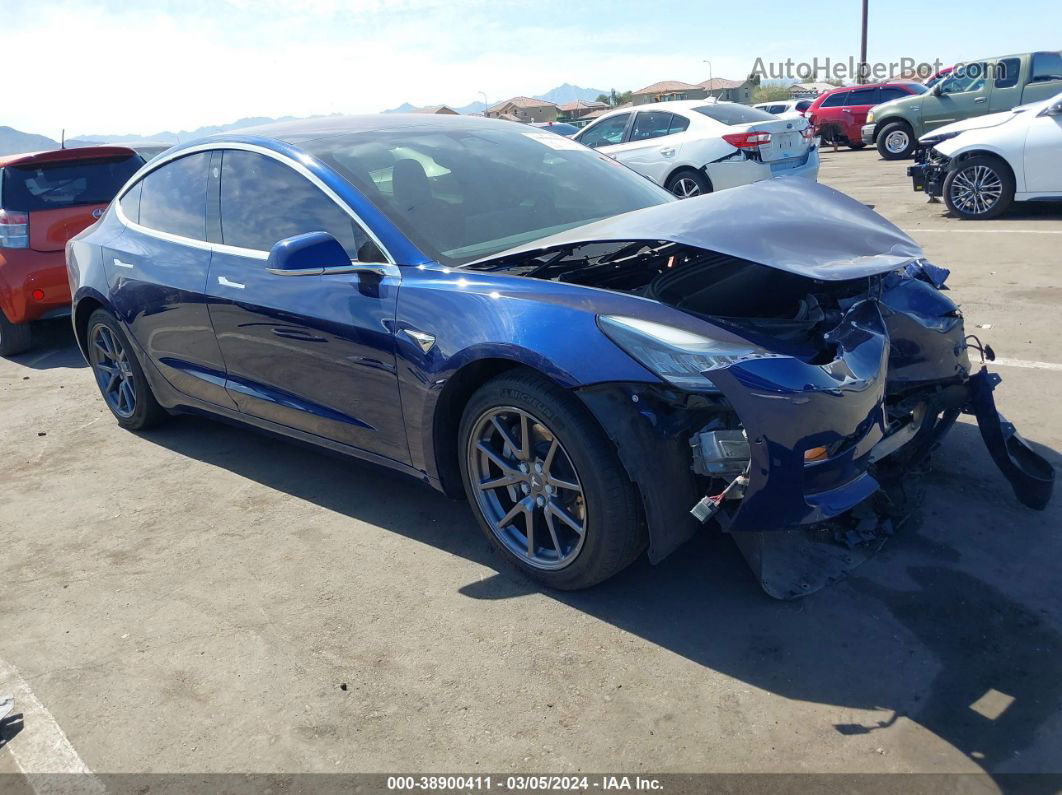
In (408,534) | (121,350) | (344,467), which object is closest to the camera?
(408,534)

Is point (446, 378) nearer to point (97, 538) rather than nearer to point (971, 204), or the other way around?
point (97, 538)

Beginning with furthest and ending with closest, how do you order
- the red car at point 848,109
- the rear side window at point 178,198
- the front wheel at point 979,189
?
the red car at point 848,109, the front wheel at point 979,189, the rear side window at point 178,198

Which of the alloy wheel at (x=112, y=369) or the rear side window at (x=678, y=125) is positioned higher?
the rear side window at (x=678, y=125)

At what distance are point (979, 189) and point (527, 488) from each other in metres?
8.95

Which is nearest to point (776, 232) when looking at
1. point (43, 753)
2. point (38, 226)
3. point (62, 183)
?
point (43, 753)

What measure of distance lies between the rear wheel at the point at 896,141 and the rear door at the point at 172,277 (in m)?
17.7

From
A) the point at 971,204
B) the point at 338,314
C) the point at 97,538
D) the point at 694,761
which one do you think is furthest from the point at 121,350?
the point at 971,204

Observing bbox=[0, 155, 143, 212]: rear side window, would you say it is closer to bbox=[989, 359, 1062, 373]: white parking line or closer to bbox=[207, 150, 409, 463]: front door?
bbox=[207, 150, 409, 463]: front door

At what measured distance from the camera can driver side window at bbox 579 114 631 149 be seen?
1262cm

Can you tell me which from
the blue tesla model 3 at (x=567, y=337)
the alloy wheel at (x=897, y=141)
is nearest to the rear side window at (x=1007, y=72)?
the alloy wheel at (x=897, y=141)

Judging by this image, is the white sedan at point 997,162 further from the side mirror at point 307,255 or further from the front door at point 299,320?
the side mirror at point 307,255

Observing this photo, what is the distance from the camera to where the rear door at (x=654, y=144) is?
38.1 ft

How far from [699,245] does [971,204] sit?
28.7ft

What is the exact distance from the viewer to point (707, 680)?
2.79m
